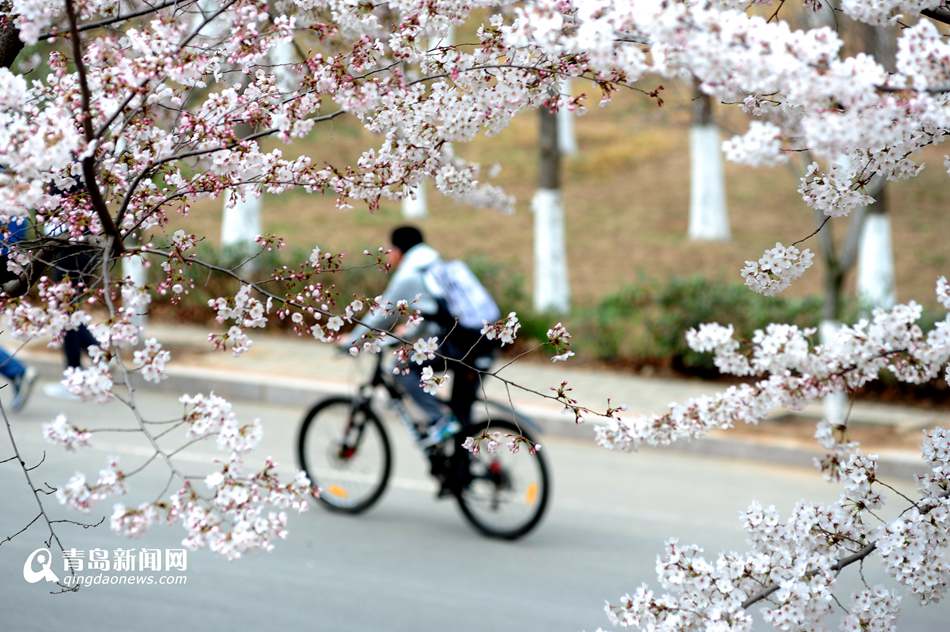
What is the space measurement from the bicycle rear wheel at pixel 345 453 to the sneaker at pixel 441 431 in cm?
31

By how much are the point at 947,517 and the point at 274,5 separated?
8.78 ft

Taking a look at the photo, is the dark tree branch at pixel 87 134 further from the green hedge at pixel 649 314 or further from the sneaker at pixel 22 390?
the green hedge at pixel 649 314

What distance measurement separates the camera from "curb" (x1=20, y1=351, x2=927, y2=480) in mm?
8711

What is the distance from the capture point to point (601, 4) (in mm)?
2486

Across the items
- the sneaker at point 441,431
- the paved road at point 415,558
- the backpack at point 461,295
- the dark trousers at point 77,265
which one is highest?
the backpack at point 461,295

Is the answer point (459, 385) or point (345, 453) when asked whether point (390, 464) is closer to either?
point (345, 453)

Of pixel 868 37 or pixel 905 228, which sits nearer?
pixel 868 37

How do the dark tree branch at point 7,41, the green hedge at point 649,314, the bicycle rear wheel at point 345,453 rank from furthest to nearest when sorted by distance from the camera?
1. the green hedge at point 649,314
2. the bicycle rear wheel at point 345,453
3. the dark tree branch at point 7,41

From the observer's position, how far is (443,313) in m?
6.47

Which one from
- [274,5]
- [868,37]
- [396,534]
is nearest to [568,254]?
[868,37]

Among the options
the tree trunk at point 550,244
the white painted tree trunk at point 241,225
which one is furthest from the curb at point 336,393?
the tree trunk at point 550,244

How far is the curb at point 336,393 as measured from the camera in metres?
8.71

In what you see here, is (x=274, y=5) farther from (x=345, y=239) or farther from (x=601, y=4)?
(x=345, y=239)

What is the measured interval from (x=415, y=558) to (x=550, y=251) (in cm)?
769
